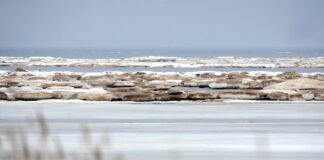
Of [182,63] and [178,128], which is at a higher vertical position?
[178,128]

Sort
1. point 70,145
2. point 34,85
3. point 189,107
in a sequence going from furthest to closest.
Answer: point 34,85 → point 189,107 → point 70,145

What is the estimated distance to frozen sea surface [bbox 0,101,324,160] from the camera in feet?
35.5

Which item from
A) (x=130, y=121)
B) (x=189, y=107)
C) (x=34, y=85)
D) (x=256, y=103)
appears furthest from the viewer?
(x=34, y=85)

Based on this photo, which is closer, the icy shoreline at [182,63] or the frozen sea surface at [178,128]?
the frozen sea surface at [178,128]

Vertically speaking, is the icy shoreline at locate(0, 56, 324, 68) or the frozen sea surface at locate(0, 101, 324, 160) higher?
the frozen sea surface at locate(0, 101, 324, 160)

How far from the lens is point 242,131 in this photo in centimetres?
1333

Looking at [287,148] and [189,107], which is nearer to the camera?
[287,148]

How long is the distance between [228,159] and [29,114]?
25.0 feet

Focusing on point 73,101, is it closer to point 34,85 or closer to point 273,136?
point 34,85

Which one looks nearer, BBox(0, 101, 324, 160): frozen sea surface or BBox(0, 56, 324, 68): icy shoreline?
BBox(0, 101, 324, 160): frozen sea surface

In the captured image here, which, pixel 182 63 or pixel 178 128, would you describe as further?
pixel 182 63

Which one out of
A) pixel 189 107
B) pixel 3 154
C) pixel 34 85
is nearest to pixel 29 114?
pixel 189 107

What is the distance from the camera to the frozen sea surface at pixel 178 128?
1082 centimetres

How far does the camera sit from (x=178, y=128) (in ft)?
45.6
